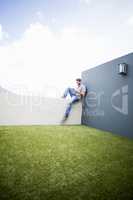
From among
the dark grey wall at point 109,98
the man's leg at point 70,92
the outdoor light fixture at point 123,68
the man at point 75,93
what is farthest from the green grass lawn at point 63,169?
the man's leg at point 70,92

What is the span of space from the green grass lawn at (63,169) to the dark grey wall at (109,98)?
929mm

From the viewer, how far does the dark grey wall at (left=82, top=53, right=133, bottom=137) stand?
355 cm

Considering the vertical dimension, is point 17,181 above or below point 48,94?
below

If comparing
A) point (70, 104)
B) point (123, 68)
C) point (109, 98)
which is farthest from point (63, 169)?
point (70, 104)

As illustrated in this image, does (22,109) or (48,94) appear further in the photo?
(48,94)

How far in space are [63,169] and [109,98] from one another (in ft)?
9.12

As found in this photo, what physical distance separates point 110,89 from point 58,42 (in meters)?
3.78

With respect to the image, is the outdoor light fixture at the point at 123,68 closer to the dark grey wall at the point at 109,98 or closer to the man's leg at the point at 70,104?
the dark grey wall at the point at 109,98

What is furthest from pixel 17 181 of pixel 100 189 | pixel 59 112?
pixel 59 112

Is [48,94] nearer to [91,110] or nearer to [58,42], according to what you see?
[91,110]

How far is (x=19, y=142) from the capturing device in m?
2.55

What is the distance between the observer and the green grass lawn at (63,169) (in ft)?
4.39

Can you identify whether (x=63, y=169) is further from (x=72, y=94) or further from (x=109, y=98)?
(x=72, y=94)

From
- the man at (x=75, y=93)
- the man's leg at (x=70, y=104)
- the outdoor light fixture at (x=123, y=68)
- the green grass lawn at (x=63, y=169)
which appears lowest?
the green grass lawn at (x=63, y=169)
